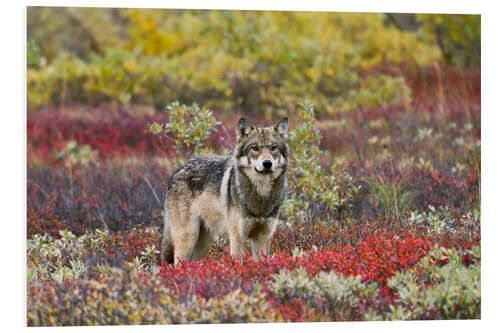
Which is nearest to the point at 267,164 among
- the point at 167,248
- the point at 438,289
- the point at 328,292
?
the point at 328,292

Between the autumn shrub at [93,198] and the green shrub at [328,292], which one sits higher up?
the autumn shrub at [93,198]

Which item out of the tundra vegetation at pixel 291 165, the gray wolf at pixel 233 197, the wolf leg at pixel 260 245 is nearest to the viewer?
the tundra vegetation at pixel 291 165

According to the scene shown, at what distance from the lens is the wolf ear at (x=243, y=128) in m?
4.86

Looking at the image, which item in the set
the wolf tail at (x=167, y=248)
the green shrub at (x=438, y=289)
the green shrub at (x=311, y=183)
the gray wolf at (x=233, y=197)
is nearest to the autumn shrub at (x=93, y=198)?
the wolf tail at (x=167, y=248)

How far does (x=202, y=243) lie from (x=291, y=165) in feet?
6.31

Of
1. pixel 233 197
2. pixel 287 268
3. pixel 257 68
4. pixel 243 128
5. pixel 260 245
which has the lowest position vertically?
pixel 287 268

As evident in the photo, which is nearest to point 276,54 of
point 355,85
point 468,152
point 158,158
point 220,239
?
point 355,85

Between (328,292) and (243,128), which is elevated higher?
(243,128)

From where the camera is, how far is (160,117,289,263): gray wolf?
4.85m

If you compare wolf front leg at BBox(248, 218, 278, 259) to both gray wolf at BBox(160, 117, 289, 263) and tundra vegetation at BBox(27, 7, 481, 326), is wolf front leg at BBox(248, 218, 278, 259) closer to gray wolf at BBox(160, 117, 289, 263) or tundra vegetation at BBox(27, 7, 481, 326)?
gray wolf at BBox(160, 117, 289, 263)

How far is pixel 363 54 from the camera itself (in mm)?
14336

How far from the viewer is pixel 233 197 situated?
4977 mm

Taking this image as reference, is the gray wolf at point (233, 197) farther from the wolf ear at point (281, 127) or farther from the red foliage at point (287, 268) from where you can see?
the red foliage at point (287, 268)

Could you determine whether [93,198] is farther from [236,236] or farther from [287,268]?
[287,268]
